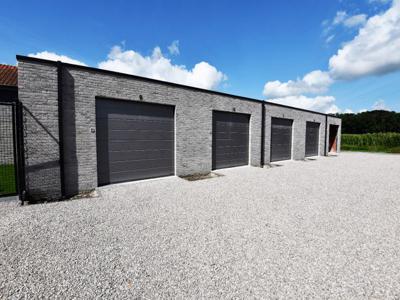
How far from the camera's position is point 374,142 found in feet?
83.5

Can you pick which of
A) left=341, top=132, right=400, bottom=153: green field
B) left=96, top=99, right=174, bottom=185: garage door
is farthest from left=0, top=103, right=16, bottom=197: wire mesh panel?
left=341, top=132, right=400, bottom=153: green field

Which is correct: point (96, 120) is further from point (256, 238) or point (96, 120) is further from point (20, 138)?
point (256, 238)

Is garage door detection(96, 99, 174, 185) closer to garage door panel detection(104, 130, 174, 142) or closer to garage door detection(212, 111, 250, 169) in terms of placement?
garage door panel detection(104, 130, 174, 142)

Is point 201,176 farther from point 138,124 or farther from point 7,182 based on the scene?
point 7,182

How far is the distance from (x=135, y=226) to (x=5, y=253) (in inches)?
72.7

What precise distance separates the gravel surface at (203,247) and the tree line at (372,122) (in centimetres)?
6639

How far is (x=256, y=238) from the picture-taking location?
3.34 m

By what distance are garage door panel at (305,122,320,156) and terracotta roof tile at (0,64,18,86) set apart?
1944 centimetres

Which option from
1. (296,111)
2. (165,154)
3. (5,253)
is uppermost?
(296,111)

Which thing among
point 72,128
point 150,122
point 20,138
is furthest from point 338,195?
point 20,138

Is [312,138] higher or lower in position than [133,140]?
higher

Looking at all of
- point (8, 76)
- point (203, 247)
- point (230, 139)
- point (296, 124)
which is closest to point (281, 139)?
point (296, 124)

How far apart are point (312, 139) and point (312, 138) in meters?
0.08

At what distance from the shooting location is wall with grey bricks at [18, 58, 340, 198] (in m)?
5.20
